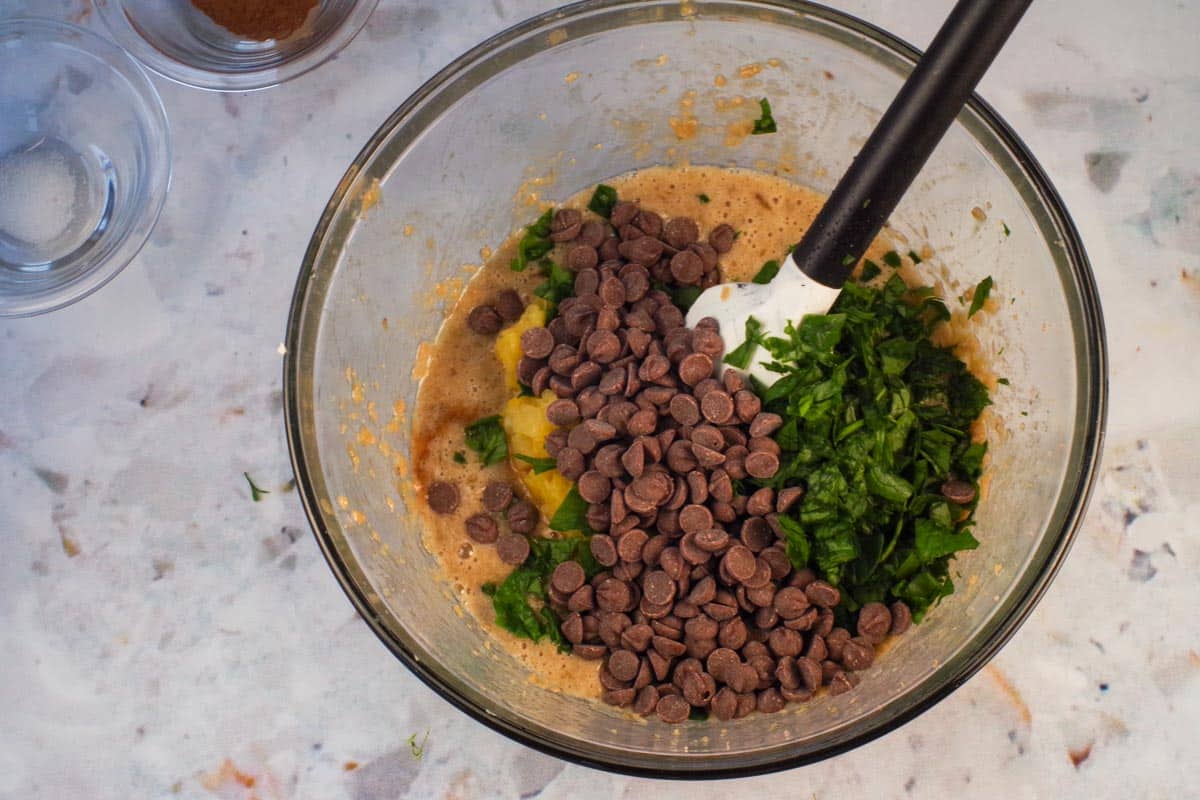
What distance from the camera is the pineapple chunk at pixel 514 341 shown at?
2223 mm

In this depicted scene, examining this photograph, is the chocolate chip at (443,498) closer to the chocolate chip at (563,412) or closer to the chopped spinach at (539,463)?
the chopped spinach at (539,463)

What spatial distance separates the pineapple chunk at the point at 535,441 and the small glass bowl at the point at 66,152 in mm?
1116

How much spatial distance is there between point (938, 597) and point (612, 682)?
688 mm

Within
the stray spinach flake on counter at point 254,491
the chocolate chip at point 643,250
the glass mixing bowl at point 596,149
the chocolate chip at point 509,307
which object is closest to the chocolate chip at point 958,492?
the glass mixing bowl at point 596,149

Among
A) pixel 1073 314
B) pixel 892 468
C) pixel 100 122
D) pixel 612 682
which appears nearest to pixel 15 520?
pixel 100 122

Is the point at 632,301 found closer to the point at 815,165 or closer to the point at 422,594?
the point at 815,165

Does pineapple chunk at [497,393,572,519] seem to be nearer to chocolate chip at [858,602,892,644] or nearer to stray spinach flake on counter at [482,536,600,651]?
stray spinach flake on counter at [482,536,600,651]

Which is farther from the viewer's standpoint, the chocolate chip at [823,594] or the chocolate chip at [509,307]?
the chocolate chip at [509,307]

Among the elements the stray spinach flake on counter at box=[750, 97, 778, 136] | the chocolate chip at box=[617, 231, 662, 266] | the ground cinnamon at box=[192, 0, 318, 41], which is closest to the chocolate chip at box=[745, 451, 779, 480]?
the chocolate chip at box=[617, 231, 662, 266]

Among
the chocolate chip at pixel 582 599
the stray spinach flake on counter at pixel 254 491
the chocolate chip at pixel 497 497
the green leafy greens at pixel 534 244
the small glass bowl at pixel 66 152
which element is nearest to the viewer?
the chocolate chip at pixel 582 599

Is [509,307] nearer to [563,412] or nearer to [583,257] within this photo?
[583,257]

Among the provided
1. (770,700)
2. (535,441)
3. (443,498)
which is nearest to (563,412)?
(535,441)

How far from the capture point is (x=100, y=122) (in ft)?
8.67

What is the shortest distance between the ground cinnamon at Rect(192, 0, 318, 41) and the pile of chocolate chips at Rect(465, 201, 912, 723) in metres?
1.11
